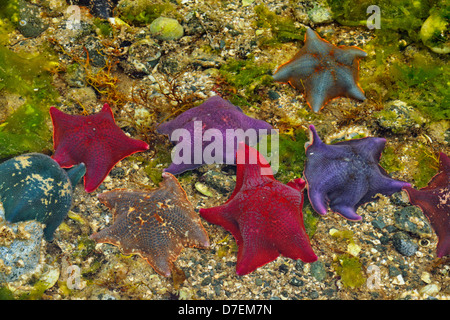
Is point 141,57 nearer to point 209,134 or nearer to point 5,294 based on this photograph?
point 209,134

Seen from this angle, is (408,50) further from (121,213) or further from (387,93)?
(121,213)

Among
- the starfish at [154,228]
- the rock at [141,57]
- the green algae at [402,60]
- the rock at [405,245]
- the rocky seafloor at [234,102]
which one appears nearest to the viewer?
the starfish at [154,228]

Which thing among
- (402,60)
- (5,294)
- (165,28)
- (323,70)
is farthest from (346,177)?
(5,294)

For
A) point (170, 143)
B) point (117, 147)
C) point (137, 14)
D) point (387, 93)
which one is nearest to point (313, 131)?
point (387, 93)

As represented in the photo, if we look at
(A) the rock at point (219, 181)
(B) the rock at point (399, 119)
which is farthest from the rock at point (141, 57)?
(B) the rock at point (399, 119)

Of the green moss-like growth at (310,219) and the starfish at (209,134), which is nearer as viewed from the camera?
the starfish at (209,134)

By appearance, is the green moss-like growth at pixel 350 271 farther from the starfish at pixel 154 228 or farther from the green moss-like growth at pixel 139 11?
the green moss-like growth at pixel 139 11
